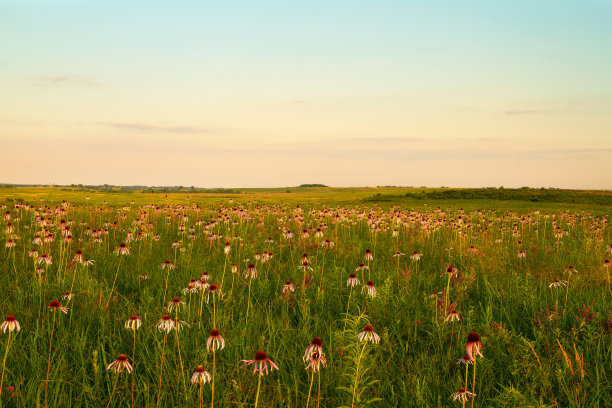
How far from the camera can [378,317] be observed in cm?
407

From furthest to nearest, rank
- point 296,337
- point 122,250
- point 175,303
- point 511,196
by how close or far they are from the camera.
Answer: point 511,196
point 122,250
point 175,303
point 296,337

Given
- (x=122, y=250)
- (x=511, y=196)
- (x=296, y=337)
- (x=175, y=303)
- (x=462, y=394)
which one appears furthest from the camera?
(x=511, y=196)

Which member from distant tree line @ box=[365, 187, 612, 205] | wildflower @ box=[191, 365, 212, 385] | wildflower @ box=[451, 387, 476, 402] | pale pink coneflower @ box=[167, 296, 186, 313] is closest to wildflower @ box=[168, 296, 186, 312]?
pale pink coneflower @ box=[167, 296, 186, 313]

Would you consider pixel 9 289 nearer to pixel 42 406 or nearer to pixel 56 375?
pixel 56 375

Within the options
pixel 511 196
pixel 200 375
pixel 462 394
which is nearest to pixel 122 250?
pixel 200 375

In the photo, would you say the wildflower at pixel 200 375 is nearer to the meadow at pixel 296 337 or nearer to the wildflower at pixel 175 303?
the meadow at pixel 296 337

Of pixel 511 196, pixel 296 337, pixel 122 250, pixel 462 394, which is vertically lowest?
pixel 296 337

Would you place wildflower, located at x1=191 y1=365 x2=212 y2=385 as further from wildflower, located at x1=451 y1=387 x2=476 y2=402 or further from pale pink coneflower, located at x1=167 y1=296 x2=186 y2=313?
wildflower, located at x1=451 y1=387 x2=476 y2=402

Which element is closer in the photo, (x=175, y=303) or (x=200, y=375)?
(x=200, y=375)

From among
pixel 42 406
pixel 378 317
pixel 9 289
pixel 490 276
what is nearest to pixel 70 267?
pixel 9 289

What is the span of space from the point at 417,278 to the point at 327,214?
7.11 m

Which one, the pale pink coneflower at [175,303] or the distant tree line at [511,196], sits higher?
the distant tree line at [511,196]

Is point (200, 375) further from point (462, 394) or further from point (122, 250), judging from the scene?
point (122, 250)

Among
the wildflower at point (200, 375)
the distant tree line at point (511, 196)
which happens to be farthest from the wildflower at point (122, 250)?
the distant tree line at point (511, 196)
